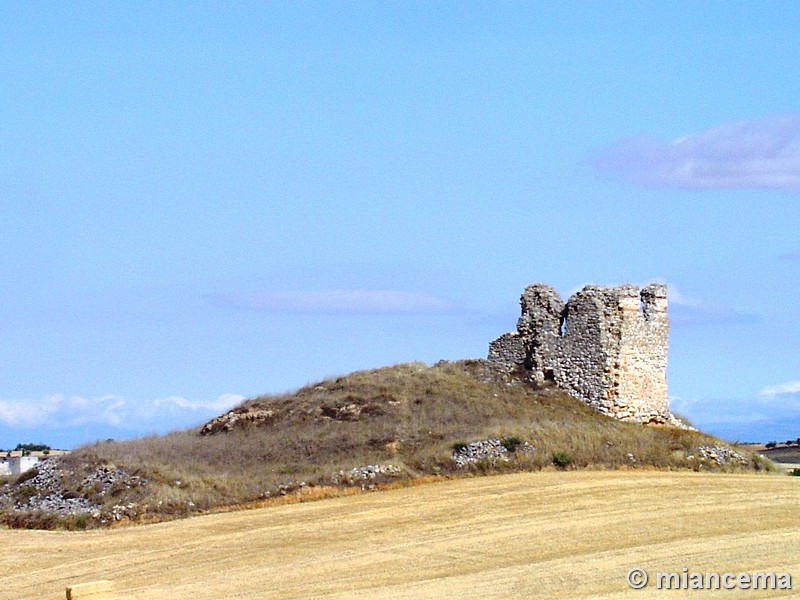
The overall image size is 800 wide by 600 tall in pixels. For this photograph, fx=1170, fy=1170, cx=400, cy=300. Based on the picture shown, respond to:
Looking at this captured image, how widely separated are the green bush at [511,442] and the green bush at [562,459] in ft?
3.41

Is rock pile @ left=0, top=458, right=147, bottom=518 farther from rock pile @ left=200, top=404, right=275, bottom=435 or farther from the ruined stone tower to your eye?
the ruined stone tower

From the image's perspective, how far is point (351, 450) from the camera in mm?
32156

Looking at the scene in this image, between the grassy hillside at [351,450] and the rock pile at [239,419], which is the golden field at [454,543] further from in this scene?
the rock pile at [239,419]

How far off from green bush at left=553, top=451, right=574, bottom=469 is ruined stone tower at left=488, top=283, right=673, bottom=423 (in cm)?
485

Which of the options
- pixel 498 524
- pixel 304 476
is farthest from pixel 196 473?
pixel 498 524

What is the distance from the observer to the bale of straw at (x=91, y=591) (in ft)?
54.9

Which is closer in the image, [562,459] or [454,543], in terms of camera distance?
[454,543]

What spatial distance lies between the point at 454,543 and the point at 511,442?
10.1 meters

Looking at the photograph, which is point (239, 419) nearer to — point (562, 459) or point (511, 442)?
point (511, 442)

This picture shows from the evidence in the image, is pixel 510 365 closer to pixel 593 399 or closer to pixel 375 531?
pixel 593 399

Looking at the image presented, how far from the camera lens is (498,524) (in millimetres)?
23391

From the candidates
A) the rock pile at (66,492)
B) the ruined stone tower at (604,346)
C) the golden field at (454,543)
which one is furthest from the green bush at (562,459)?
the rock pile at (66,492)

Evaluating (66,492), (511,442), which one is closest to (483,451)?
(511,442)

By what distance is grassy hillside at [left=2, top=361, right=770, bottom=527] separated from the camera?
2923cm
